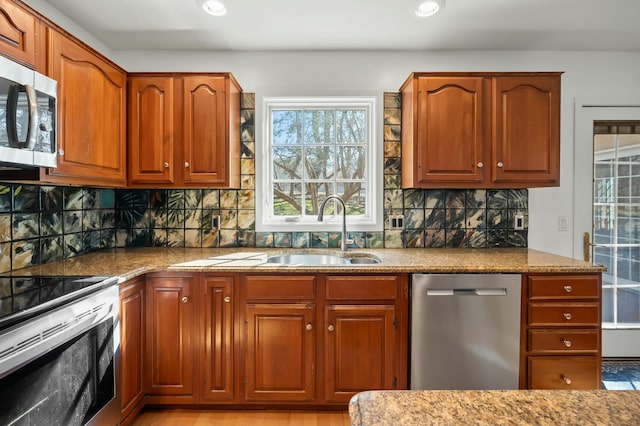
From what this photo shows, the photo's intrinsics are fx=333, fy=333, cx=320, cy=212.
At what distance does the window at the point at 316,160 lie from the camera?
8.80ft

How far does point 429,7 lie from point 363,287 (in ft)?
5.59

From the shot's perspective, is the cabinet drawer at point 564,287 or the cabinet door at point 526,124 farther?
the cabinet door at point 526,124

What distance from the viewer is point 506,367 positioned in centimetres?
191

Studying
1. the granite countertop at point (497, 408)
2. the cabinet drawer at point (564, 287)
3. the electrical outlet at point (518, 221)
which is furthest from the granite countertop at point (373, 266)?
the granite countertop at point (497, 408)

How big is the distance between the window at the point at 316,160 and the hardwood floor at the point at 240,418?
1.31 metres

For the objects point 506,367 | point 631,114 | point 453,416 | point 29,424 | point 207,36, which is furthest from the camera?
point 631,114

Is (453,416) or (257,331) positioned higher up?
(453,416)

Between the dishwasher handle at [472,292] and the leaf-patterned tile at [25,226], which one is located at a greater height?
the leaf-patterned tile at [25,226]

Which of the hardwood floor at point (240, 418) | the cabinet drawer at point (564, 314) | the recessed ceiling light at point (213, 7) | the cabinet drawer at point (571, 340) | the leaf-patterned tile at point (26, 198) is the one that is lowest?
the hardwood floor at point (240, 418)

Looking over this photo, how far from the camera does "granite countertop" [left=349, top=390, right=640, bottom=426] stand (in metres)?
0.57

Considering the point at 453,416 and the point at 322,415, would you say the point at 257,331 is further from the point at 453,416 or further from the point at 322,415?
the point at 453,416

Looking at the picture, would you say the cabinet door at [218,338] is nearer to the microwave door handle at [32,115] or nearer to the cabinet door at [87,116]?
the cabinet door at [87,116]

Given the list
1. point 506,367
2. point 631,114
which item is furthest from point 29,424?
point 631,114

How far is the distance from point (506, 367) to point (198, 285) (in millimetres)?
1850
